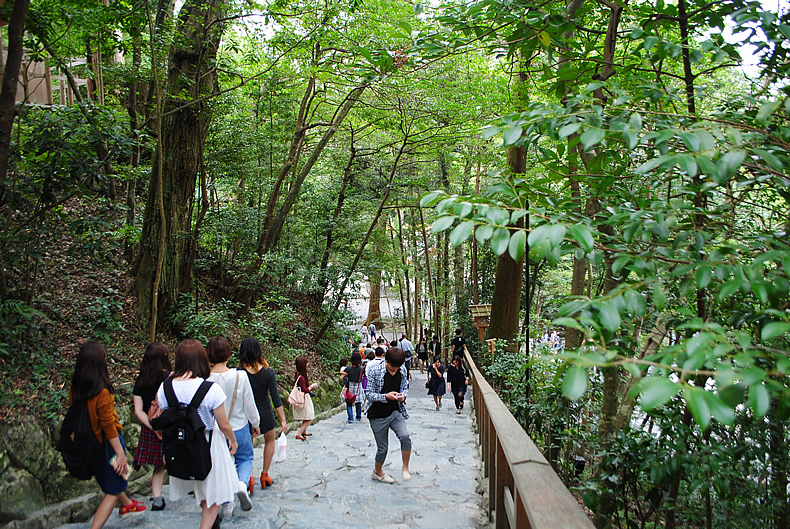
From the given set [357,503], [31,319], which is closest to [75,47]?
[31,319]

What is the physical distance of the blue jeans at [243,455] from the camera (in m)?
5.09

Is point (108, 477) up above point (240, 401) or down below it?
below

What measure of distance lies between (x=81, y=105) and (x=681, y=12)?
20.4 feet

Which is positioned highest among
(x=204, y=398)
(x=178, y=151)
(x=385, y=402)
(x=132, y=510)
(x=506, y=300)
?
(x=178, y=151)

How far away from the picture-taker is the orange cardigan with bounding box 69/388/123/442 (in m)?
4.04

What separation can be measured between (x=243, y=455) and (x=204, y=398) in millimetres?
1385

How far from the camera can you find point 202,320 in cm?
872

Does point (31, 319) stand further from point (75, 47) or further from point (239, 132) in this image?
point (239, 132)

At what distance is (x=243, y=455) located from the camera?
5.14m

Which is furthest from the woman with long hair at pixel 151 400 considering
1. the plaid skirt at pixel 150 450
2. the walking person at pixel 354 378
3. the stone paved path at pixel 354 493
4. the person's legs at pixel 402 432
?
the walking person at pixel 354 378

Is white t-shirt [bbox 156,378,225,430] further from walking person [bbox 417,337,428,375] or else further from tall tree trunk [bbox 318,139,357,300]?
walking person [bbox 417,337,428,375]

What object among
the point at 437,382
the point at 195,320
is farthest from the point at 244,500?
the point at 437,382

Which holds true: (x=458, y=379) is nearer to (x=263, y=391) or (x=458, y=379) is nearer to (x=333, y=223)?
(x=333, y=223)

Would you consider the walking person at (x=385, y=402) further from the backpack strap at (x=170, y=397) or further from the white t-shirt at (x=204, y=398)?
the backpack strap at (x=170, y=397)
